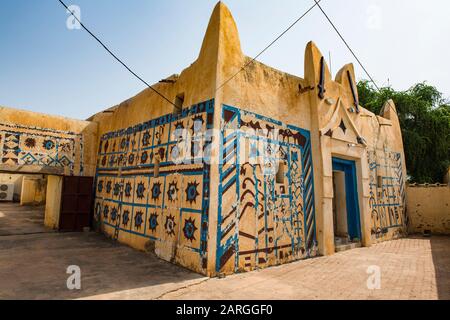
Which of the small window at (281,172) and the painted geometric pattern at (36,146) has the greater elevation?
the painted geometric pattern at (36,146)

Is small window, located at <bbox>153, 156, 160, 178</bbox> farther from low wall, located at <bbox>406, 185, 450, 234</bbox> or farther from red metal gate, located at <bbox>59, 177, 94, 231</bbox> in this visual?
low wall, located at <bbox>406, 185, 450, 234</bbox>

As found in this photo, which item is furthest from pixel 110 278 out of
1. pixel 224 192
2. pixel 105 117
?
pixel 105 117

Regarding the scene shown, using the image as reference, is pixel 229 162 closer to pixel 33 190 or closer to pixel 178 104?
pixel 178 104

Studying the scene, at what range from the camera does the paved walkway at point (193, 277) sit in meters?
3.88

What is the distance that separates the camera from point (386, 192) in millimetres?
10133

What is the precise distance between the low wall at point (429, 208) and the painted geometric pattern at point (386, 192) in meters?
0.83

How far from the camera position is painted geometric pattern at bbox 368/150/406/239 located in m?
9.37

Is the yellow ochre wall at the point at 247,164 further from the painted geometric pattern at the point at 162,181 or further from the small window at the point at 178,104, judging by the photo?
the small window at the point at 178,104

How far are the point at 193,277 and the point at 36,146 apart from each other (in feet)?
23.8

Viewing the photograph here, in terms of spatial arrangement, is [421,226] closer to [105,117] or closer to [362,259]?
[362,259]

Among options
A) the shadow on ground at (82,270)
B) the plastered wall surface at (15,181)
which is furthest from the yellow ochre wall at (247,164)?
the plastered wall surface at (15,181)

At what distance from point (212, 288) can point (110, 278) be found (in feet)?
5.84

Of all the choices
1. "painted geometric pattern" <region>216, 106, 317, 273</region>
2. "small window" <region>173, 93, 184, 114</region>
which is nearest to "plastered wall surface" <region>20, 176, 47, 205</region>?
"small window" <region>173, 93, 184, 114</region>

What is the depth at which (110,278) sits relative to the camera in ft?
14.9
